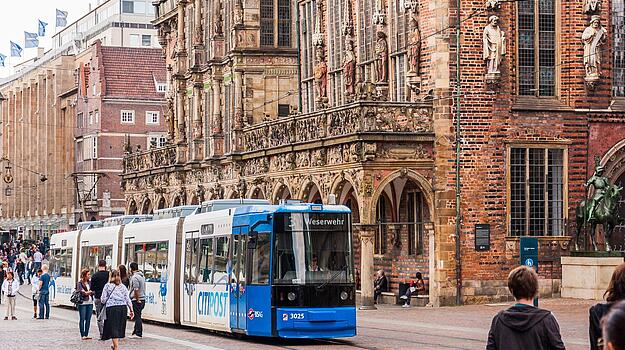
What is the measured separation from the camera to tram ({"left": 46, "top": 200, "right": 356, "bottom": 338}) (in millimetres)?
27844

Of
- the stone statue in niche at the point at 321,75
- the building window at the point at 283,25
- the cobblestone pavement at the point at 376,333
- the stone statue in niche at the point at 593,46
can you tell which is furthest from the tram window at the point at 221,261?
the building window at the point at 283,25

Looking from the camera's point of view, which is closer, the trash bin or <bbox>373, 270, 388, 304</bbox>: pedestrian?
the trash bin

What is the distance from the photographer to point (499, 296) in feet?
138

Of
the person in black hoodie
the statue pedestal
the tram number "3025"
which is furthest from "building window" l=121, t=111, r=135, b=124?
the person in black hoodie

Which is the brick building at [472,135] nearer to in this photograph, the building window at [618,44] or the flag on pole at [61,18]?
the building window at [618,44]

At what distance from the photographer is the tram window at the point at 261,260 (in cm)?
2839

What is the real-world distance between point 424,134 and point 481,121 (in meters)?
1.91

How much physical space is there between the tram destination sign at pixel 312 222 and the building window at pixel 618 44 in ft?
58.9

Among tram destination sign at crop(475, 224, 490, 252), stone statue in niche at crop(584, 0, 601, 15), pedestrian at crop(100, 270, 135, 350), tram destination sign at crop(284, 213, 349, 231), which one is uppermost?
stone statue in niche at crop(584, 0, 601, 15)

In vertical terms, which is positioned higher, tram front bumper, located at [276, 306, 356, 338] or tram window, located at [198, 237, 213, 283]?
tram window, located at [198, 237, 213, 283]

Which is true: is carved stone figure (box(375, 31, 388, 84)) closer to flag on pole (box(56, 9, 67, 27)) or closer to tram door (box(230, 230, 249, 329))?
tram door (box(230, 230, 249, 329))

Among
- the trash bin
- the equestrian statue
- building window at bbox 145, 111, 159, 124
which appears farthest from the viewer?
building window at bbox 145, 111, 159, 124

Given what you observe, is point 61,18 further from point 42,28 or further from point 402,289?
point 402,289

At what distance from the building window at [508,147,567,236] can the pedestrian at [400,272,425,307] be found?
3.17m
